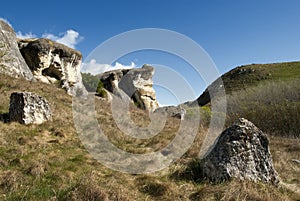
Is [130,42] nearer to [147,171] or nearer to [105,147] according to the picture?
[105,147]

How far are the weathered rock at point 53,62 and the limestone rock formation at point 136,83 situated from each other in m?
11.3

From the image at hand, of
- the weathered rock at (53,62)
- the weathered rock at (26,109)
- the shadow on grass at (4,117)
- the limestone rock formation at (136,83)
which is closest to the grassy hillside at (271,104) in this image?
the limestone rock formation at (136,83)

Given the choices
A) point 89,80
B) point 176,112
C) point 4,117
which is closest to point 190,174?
point 4,117

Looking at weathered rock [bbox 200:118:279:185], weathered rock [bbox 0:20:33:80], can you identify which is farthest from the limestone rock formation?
weathered rock [bbox 200:118:279:185]

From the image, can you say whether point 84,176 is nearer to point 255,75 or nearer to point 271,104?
point 271,104

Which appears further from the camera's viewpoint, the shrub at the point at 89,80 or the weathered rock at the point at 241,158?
the shrub at the point at 89,80

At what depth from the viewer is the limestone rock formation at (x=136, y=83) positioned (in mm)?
47906

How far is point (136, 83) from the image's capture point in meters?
52.6

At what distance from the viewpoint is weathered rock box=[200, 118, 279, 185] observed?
687 cm

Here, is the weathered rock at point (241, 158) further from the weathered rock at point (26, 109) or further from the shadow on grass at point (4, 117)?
the shadow on grass at point (4, 117)

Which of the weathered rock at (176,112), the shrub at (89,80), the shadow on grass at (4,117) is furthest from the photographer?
the shrub at (89,80)

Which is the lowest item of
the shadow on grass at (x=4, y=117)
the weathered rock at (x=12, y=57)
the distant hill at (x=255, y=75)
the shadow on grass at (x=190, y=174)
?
the shadow on grass at (x=190, y=174)

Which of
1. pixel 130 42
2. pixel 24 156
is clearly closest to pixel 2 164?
pixel 24 156

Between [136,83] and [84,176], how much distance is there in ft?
155
